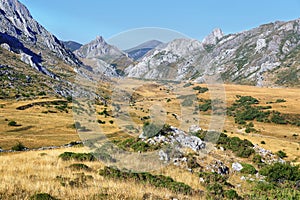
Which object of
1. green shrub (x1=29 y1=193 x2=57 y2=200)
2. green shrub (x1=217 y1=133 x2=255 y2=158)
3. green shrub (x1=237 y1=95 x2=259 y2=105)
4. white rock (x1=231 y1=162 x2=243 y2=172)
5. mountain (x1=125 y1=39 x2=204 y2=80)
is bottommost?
white rock (x1=231 y1=162 x2=243 y2=172)

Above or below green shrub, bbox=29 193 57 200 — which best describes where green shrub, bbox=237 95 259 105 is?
above

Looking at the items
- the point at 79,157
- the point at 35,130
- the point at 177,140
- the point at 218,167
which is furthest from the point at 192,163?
the point at 35,130

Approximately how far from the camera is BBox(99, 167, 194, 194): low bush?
1197cm

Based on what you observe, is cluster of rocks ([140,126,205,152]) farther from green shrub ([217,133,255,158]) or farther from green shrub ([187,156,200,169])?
green shrub ([217,133,255,158])

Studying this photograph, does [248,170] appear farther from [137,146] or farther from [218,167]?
[137,146]

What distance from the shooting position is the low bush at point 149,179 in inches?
471

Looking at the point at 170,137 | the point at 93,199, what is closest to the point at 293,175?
the point at 170,137

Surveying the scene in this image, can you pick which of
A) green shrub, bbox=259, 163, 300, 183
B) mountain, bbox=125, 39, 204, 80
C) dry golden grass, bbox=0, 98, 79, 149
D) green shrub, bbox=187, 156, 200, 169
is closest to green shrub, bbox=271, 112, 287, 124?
mountain, bbox=125, 39, 204, 80

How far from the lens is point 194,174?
17875 mm

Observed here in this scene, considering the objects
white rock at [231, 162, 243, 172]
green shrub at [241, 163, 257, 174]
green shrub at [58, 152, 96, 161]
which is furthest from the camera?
white rock at [231, 162, 243, 172]

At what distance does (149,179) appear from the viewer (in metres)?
13.5

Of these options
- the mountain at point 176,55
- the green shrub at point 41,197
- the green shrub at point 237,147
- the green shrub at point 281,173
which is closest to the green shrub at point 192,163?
the green shrub at point 281,173

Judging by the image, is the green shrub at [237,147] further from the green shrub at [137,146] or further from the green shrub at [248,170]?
A: the green shrub at [137,146]

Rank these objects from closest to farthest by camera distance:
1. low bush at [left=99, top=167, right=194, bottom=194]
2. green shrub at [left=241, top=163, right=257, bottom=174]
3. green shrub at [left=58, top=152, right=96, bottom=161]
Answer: low bush at [left=99, top=167, right=194, bottom=194], green shrub at [left=58, top=152, right=96, bottom=161], green shrub at [left=241, top=163, right=257, bottom=174]
